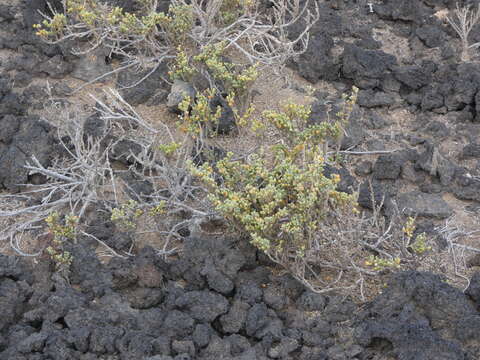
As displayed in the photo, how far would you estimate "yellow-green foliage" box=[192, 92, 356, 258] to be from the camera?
4.37m

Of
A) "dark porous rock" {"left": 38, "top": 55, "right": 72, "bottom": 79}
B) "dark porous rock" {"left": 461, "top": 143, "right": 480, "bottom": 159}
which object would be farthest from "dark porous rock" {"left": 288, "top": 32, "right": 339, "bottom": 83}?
"dark porous rock" {"left": 38, "top": 55, "right": 72, "bottom": 79}

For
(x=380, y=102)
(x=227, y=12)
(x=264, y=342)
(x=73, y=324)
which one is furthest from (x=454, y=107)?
(x=73, y=324)

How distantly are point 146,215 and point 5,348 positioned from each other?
54.8 inches

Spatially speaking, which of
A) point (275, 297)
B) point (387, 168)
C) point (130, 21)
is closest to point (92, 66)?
point (130, 21)

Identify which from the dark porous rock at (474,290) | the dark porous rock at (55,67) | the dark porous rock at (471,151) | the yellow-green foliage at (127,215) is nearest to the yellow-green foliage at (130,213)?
the yellow-green foliage at (127,215)

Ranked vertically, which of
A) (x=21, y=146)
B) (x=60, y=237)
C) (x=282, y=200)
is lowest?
(x=21, y=146)

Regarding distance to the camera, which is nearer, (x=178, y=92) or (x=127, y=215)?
(x=127, y=215)

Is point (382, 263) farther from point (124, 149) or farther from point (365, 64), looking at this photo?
point (365, 64)

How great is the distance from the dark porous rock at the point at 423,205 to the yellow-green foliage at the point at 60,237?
2101 mm

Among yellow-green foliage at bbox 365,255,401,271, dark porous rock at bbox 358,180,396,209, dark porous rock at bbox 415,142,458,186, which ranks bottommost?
dark porous rock at bbox 358,180,396,209

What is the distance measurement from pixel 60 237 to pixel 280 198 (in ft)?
4.45

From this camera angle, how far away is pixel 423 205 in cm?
531

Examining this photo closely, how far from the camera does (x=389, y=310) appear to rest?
4.26 meters

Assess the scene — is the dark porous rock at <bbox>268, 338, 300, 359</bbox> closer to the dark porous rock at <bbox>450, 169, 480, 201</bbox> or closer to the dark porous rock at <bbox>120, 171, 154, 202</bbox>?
the dark porous rock at <bbox>120, 171, 154, 202</bbox>
